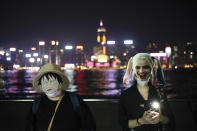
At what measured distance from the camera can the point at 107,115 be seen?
5.33 m

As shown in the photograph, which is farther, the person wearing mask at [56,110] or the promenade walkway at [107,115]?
the promenade walkway at [107,115]

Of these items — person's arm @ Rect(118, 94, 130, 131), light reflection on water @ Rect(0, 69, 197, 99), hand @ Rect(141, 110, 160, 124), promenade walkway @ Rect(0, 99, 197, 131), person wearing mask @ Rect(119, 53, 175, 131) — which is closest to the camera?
hand @ Rect(141, 110, 160, 124)

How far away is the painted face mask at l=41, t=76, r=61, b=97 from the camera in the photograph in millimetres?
2250

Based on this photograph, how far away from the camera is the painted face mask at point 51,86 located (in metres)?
2.25

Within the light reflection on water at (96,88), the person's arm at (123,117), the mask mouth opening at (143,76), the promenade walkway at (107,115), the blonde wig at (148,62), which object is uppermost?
the blonde wig at (148,62)

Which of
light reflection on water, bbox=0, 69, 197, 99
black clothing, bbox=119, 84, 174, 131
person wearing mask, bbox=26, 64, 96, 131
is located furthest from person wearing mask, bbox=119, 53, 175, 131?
light reflection on water, bbox=0, 69, 197, 99

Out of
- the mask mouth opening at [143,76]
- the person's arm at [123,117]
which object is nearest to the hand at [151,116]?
the person's arm at [123,117]

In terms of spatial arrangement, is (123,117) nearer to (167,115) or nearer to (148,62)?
(167,115)

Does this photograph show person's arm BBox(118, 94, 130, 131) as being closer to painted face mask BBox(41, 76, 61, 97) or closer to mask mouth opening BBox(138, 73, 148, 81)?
mask mouth opening BBox(138, 73, 148, 81)

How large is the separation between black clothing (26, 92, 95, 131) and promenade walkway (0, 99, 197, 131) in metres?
2.99

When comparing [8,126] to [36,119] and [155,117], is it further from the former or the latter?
[155,117]

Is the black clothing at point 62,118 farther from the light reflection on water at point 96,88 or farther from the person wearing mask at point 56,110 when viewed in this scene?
the light reflection on water at point 96,88

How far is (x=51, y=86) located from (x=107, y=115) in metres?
3.27

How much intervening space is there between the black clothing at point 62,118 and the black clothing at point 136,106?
342 mm
